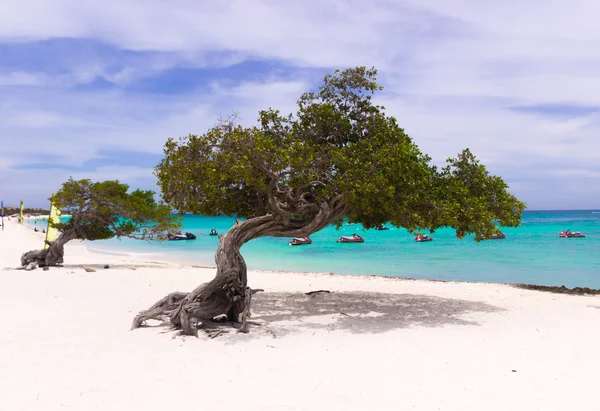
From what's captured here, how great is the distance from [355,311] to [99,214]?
16226 mm

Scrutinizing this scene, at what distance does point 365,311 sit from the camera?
13547mm

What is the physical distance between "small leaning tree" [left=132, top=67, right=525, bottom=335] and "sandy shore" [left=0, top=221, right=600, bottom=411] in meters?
1.57

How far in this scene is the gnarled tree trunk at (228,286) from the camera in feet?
35.6

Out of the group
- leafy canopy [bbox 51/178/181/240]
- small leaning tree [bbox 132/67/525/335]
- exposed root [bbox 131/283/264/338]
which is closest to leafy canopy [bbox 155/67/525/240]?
small leaning tree [bbox 132/67/525/335]

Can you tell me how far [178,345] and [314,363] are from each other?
2.99 m

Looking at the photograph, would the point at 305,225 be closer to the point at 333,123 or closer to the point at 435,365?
the point at 333,123

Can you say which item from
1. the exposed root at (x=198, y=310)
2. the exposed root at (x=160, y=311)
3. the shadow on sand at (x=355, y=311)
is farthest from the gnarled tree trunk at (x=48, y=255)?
the exposed root at (x=198, y=310)

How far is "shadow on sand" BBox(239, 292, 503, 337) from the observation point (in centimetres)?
1155

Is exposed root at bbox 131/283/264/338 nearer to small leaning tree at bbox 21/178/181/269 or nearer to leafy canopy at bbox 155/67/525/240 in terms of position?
leafy canopy at bbox 155/67/525/240

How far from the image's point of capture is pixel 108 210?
23234mm

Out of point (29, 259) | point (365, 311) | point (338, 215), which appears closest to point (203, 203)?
point (338, 215)

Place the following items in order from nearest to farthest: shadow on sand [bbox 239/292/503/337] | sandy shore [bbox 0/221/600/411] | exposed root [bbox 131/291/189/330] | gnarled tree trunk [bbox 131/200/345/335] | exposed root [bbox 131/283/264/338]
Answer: sandy shore [bbox 0/221/600/411], exposed root [bbox 131/283/264/338], gnarled tree trunk [bbox 131/200/345/335], exposed root [bbox 131/291/189/330], shadow on sand [bbox 239/292/503/337]

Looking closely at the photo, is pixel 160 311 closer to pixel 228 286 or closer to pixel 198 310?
pixel 198 310

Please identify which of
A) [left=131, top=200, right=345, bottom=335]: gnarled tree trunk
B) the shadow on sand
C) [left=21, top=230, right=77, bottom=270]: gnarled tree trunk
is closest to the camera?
[left=131, top=200, right=345, bottom=335]: gnarled tree trunk
